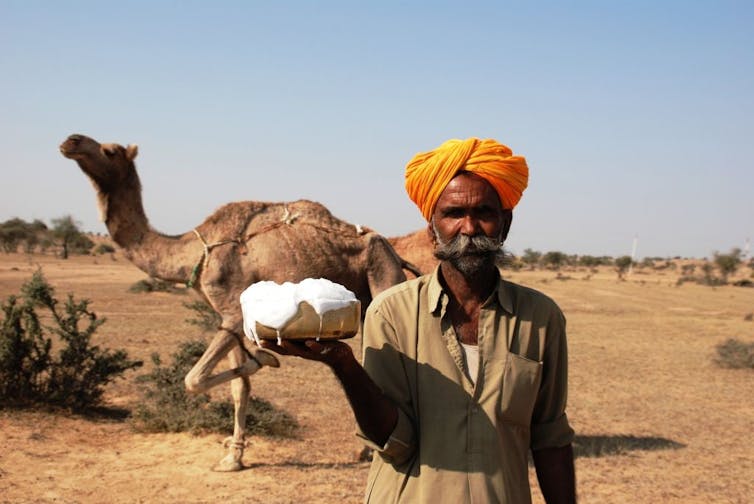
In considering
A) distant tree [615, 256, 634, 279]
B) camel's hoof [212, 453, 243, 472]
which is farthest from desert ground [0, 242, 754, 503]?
distant tree [615, 256, 634, 279]

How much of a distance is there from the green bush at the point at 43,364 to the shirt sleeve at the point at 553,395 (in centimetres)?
747

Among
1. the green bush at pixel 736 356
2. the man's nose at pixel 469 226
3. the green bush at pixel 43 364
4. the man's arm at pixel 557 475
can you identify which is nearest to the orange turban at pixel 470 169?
the man's nose at pixel 469 226

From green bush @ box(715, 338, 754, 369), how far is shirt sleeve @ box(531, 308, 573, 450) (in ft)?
45.0

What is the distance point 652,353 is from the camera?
54.0 ft

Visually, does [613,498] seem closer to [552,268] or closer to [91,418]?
[91,418]

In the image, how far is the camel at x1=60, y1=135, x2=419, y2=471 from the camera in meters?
6.70

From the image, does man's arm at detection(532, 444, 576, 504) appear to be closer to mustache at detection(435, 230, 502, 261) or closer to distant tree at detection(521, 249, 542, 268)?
mustache at detection(435, 230, 502, 261)

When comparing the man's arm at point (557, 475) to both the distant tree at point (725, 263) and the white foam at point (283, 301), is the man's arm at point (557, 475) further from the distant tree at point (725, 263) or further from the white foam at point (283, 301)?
the distant tree at point (725, 263)

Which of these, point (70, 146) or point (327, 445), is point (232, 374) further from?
point (70, 146)

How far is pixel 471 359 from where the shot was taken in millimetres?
2396

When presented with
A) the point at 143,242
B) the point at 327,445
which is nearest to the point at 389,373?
the point at 143,242

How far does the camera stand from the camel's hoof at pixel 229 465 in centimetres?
675

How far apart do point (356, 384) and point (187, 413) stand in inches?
252

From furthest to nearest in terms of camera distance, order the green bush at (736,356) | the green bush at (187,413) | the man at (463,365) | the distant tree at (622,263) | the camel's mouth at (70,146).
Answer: the distant tree at (622,263) < the green bush at (736,356) < the green bush at (187,413) < the camel's mouth at (70,146) < the man at (463,365)
